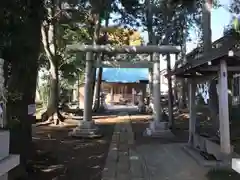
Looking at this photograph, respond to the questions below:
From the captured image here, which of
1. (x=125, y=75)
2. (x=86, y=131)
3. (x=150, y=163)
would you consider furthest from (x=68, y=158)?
(x=125, y=75)

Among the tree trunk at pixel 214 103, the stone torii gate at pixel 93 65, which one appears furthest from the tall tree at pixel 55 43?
the tree trunk at pixel 214 103

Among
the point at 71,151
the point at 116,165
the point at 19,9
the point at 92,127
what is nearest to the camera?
the point at 19,9

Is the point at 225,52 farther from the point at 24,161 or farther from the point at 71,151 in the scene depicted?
the point at 71,151

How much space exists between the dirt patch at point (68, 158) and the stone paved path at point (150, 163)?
0.29 meters

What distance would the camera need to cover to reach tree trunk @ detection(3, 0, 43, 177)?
219 inches

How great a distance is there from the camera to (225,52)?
24.5ft

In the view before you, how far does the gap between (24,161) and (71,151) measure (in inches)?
135

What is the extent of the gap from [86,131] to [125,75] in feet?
49.3

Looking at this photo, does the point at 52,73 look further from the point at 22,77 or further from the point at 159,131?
the point at 22,77

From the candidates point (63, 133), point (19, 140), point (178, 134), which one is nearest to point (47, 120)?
point (63, 133)

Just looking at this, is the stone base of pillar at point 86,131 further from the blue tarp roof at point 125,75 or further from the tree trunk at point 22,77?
the blue tarp roof at point 125,75

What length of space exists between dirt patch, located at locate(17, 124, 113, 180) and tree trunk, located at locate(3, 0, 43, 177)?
61 centimetres

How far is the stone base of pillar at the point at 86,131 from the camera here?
13.1 metres

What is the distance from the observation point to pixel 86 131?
43.6 feet
